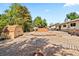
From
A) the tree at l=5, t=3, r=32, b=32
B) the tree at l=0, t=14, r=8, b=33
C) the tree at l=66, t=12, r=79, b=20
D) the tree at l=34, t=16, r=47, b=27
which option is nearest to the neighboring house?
the tree at l=66, t=12, r=79, b=20

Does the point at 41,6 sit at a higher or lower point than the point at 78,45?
higher

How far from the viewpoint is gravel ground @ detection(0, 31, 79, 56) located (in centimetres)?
228

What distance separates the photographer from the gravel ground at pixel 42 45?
7.48 feet

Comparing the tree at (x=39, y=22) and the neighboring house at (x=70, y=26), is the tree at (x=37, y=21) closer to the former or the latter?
the tree at (x=39, y=22)

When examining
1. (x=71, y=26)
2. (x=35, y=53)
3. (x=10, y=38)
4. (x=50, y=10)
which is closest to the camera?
(x=35, y=53)

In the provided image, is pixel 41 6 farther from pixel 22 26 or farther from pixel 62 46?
pixel 62 46

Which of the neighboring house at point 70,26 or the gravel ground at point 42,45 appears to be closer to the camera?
the gravel ground at point 42,45

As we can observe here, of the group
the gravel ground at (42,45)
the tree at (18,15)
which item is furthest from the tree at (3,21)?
the gravel ground at (42,45)

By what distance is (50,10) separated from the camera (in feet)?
7.66

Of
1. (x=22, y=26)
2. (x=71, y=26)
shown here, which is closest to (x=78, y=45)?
(x=71, y=26)

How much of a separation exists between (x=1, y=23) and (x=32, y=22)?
15.2 inches

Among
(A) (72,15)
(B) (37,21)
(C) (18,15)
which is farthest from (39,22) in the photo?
(A) (72,15)

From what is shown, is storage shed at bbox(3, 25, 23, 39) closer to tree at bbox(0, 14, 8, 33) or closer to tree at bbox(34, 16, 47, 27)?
tree at bbox(0, 14, 8, 33)

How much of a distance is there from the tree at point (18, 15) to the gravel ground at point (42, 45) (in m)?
0.17
